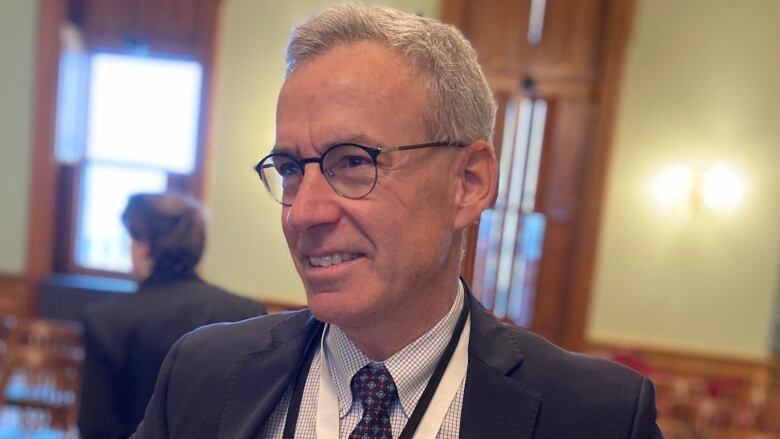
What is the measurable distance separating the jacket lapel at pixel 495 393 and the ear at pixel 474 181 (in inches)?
8.7

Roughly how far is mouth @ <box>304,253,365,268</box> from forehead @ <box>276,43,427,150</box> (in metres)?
0.17

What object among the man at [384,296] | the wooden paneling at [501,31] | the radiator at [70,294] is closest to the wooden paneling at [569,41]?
the wooden paneling at [501,31]

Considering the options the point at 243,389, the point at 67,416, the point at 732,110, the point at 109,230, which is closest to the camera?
the point at 243,389

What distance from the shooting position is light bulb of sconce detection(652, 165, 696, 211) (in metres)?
6.02

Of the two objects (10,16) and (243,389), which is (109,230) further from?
(243,389)

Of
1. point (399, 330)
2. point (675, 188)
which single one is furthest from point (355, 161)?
point (675, 188)

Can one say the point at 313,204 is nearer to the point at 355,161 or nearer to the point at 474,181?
the point at 355,161

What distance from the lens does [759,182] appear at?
5.93 m

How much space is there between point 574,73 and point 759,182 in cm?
195

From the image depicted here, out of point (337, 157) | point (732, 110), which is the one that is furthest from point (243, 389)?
point (732, 110)

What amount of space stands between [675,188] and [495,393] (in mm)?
5594

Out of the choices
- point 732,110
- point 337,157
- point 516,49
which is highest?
point 516,49

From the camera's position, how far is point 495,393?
1082 millimetres

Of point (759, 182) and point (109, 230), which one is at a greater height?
point (759, 182)
